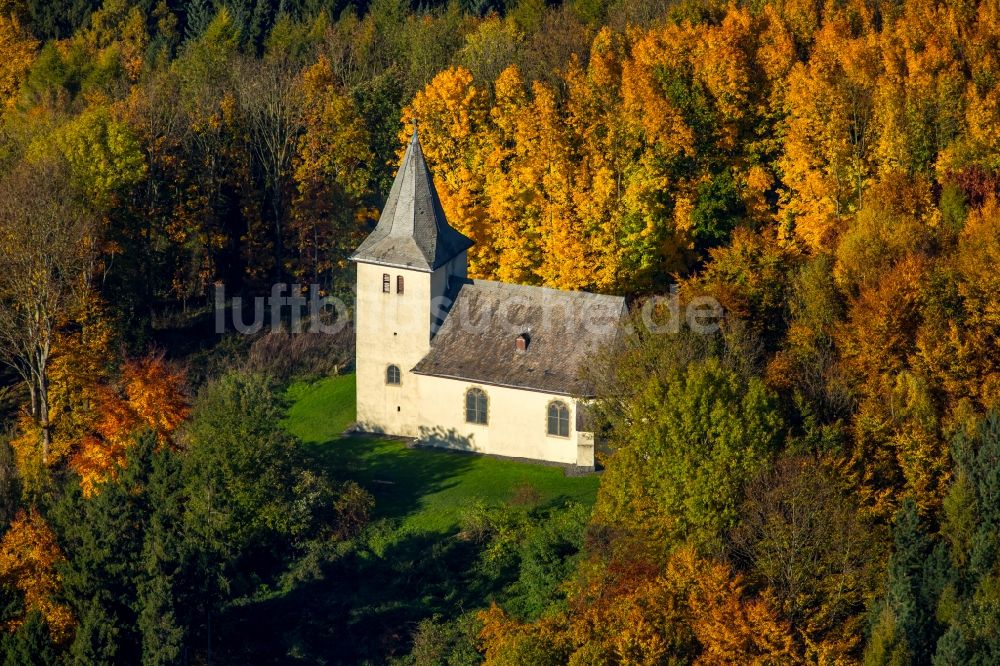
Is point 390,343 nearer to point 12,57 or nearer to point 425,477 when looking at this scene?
point 425,477

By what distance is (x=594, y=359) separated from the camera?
62312 mm

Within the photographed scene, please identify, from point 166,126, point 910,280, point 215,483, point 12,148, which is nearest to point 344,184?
point 166,126

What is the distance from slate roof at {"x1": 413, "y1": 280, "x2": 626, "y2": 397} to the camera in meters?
64.4

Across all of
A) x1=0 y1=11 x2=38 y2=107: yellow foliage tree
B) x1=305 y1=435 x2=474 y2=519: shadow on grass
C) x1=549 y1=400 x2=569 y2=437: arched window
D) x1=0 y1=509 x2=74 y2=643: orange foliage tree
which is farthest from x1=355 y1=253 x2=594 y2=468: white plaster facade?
x1=0 y1=11 x2=38 y2=107: yellow foliage tree

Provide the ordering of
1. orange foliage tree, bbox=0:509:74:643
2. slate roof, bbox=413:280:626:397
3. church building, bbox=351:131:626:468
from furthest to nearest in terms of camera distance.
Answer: church building, bbox=351:131:626:468
slate roof, bbox=413:280:626:397
orange foliage tree, bbox=0:509:74:643

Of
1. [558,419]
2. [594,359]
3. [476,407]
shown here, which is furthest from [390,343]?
[594,359]

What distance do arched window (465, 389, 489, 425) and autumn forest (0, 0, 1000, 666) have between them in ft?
17.2

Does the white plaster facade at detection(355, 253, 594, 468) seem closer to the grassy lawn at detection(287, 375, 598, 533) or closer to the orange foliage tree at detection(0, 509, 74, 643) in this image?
the grassy lawn at detection(287, 375, 598, 533)

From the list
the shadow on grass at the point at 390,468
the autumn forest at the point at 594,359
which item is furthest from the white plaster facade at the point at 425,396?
the autumn forest at the point at 594,359

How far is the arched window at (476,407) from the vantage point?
65750 millimetres

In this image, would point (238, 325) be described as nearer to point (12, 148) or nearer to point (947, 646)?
point (12, 148)

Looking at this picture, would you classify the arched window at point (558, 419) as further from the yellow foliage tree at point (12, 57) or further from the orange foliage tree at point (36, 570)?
the yellow foliage tree at point (12, 57)

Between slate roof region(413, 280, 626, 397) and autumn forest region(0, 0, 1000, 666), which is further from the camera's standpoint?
slate roof region(413, 280, 626, 397)

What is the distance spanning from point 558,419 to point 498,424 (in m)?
2.56
